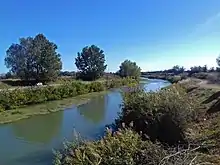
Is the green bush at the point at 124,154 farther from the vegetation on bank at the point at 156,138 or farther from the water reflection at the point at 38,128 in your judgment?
the water reflection at the point at 38,128

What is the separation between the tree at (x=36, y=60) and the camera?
52.1 m

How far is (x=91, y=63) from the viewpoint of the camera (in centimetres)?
7106

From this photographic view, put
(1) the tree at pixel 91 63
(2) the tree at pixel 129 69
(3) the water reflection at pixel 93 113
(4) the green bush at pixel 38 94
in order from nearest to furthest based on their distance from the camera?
(3) the water reflection at pixel 93 113, (4) the green bush at pixel 38 94, (1) the tree at pixel 91 63, (2) the tree at pixel 129 69

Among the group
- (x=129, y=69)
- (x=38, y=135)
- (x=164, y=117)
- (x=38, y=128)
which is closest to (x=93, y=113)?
(x=38, y=128)

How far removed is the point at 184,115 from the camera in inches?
420

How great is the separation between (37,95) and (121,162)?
1165 inches

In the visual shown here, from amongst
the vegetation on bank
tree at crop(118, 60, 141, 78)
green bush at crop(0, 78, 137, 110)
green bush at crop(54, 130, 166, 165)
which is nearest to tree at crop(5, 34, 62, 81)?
green bush at crop(0, 78, 137, 110)

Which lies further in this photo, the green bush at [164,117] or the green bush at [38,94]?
the green bush at [38,94]

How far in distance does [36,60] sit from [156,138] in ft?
145

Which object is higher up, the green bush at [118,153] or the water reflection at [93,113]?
the green bush at [118,153]

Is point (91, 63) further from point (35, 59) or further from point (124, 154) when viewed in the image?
point (124, 154)

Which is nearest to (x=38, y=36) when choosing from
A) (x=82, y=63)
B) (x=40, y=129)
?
(x=82, y=63)

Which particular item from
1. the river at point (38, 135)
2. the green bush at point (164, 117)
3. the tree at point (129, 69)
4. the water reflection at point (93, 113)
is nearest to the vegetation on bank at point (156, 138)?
the green bush at point (164, 117)

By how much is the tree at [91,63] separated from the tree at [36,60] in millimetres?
16254
